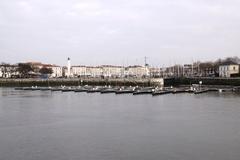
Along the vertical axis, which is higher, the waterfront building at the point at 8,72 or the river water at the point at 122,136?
the waterfront building at the point at 8,72

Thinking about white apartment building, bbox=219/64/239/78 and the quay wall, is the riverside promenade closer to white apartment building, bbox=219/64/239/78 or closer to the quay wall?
the quay wall

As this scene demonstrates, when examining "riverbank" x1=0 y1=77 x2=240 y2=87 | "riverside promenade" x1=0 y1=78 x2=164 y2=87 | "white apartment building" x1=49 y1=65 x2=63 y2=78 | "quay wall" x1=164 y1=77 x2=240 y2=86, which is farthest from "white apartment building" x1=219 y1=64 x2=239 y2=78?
"white apartment building" x1=49 y1=65 x2=63 y2=78

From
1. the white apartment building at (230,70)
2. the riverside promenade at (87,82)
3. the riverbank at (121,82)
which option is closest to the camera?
the riverbank at (121,82)

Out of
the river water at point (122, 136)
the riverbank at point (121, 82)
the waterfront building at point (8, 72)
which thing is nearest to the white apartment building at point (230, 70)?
the riverbank at point (121, 82)

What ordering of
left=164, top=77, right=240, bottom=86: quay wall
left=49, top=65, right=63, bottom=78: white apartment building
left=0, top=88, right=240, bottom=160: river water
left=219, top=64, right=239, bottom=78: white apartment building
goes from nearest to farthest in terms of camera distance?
left=0, top=88, right=240, bottom=160: river water
left=164, top=77, right=240, bottom=86: quay wall
left=219, top=64, right=239, bottom=78: white apartment building
left=49, top=65, right=63, bottom=78: white apartment building

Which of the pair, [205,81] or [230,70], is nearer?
[205,81]

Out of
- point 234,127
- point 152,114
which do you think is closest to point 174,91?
point 152,114

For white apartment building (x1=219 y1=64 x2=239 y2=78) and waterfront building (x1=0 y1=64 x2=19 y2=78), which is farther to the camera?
waterfront building (x1=0 y1=64 x2=19 y2=78)

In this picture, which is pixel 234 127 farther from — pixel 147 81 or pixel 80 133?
pixel 147 81

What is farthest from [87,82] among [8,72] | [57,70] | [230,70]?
[57,70]

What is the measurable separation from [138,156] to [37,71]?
9278cm

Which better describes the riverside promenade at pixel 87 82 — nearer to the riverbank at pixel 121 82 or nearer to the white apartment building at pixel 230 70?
the riverbank at pixel 121 82

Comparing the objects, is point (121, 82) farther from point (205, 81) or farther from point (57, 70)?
point (57, 70)

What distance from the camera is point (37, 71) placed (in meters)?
102
